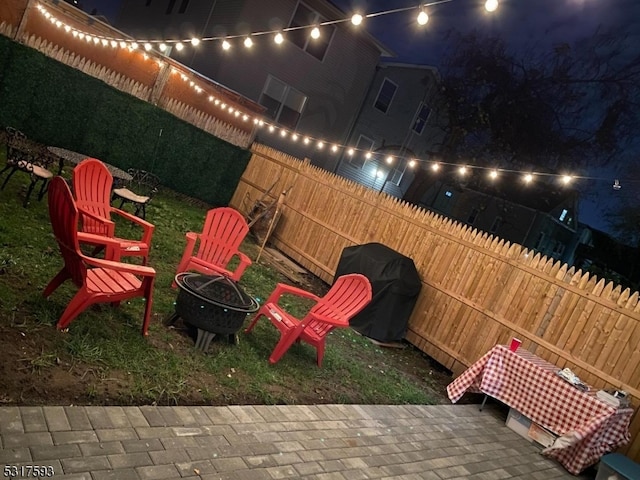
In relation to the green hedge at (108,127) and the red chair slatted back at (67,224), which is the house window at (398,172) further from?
the red chair slatted back at (67,224)

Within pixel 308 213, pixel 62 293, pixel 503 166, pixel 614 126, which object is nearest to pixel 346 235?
pixel 308 213

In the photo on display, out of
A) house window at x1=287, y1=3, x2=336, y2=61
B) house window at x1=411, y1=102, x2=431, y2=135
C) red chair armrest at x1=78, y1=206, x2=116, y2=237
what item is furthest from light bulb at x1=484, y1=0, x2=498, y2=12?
house window at x1=411, y1=102, x2=431, y2=135

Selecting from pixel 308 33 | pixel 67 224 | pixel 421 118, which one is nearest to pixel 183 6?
pixel 308 33

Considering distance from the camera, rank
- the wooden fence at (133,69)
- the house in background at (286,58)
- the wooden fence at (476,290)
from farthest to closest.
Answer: the house in background at (286,58) → the wooden fence at (133,69) → the wooden fence at (476,290)

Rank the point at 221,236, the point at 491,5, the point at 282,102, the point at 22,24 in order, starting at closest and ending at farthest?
the point at 491,5 < the point at 221,236 < the point at 22,24 < the point at 282,102

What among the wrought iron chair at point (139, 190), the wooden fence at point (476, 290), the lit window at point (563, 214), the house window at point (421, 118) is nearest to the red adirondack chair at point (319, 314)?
the wooden fence at point (476, 290)

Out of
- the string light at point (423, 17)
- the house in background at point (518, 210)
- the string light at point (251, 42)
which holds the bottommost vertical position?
the string light at point (251, 42)

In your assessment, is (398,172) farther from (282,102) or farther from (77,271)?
(77,271)

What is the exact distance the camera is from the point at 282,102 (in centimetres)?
1681

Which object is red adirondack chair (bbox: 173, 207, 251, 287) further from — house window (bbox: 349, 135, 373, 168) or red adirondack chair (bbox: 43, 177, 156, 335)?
house window (bbox: 349, 135, 373, 168)

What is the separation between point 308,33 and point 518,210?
17.0m

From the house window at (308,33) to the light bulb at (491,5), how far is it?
12.5 metres

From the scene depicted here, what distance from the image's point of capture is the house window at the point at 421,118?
2120cm

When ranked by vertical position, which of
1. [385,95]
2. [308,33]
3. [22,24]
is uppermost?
[308,33]
